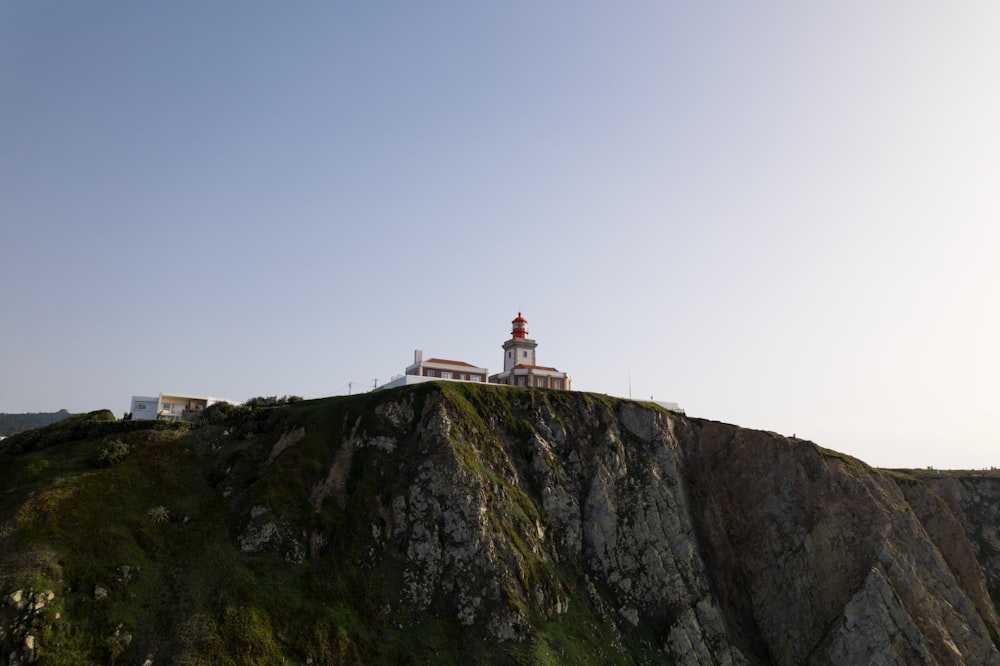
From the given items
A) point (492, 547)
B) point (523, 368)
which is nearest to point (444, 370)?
point (523, 368)

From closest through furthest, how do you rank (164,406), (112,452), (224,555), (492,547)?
(224,555) < (112,452) < (492,547) < (164,406)

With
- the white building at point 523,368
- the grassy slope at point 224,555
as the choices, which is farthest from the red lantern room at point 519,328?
the grassy slope at point 224,555

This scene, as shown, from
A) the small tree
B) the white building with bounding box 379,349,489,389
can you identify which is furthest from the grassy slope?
the white building with bounding box 379,349,489,389

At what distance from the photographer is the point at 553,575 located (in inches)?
2042

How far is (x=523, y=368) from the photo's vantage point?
277ft

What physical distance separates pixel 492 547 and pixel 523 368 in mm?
37988

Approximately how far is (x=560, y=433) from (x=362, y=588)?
28.6m

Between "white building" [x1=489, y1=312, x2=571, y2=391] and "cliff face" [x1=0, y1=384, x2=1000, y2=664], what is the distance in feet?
49.6

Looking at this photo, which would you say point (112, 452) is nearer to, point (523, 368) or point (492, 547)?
point (492, 547)

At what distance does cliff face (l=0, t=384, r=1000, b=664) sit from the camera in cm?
3841

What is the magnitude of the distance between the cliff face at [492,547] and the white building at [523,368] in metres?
15.1

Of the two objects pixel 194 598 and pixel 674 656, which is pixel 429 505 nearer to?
pixel 194 598

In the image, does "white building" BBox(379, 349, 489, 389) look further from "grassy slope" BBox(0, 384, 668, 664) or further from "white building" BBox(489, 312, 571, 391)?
"grassy slope" BBox(0, 384, 668, 664)


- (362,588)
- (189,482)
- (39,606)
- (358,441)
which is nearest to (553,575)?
(362,588)
